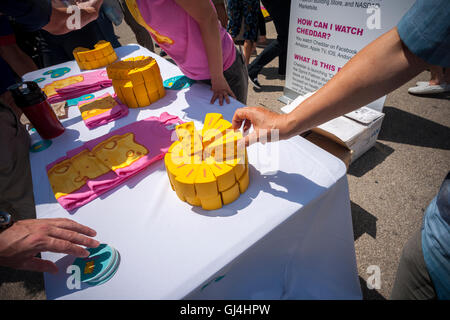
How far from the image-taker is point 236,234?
27.4 inches

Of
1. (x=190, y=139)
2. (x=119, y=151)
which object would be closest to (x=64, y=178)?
(x=119, y=151)

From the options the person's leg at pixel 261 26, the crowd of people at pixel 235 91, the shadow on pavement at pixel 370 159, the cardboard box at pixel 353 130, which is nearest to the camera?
the crowd of people at pixel 235 91

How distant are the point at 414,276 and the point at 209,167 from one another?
74cm

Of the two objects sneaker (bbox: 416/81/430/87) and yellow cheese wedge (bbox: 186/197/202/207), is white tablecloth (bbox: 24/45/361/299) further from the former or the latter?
sneaker (bbox: 416/81/430/87)

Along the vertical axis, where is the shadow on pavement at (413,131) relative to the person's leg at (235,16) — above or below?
below

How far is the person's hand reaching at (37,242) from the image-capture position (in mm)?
616

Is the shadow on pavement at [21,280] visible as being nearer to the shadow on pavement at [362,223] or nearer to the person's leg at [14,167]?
the person's leg at [14,167]

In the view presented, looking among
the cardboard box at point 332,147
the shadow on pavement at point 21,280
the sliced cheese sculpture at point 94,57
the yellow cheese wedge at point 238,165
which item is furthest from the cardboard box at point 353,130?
the shadow on pavement at point 21,280

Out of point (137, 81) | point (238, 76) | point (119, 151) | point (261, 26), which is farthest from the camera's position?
point (261, 26)

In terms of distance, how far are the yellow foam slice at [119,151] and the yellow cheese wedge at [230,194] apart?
1.46ft

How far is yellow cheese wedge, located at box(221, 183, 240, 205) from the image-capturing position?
75cm

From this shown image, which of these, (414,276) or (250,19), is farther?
(250,19)

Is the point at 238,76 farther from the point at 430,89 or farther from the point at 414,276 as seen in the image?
the point at 430,89
